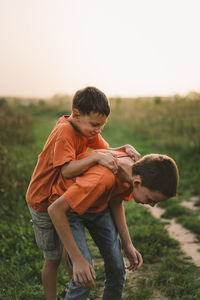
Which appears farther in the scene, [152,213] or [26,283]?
[152,213]

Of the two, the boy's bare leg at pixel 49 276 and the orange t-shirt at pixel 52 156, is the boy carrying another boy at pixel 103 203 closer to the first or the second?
the orange t-shirt at pixel 52 156

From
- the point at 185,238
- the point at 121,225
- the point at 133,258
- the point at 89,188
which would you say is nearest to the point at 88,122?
the point at 89,188

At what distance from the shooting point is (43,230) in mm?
2336

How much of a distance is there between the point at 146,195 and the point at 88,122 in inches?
26.2

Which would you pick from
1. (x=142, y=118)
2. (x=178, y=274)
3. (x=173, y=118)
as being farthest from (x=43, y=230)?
(x=142, y=118)

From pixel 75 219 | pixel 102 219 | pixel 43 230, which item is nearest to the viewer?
pixel 75 219

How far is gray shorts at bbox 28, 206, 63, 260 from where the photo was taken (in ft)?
7.52

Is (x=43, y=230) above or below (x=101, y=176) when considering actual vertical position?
below

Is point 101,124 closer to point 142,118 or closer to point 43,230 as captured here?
point 43,230

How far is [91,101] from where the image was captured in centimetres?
210

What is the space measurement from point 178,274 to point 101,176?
187cm

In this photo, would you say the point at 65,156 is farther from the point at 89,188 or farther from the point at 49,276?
the point at 49,276

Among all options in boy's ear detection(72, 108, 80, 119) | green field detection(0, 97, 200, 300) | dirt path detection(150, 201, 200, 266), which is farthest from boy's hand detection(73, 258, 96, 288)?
dirt path detection(150, 201, 200, 266)

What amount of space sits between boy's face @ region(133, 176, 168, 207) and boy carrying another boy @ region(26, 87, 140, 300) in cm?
21
